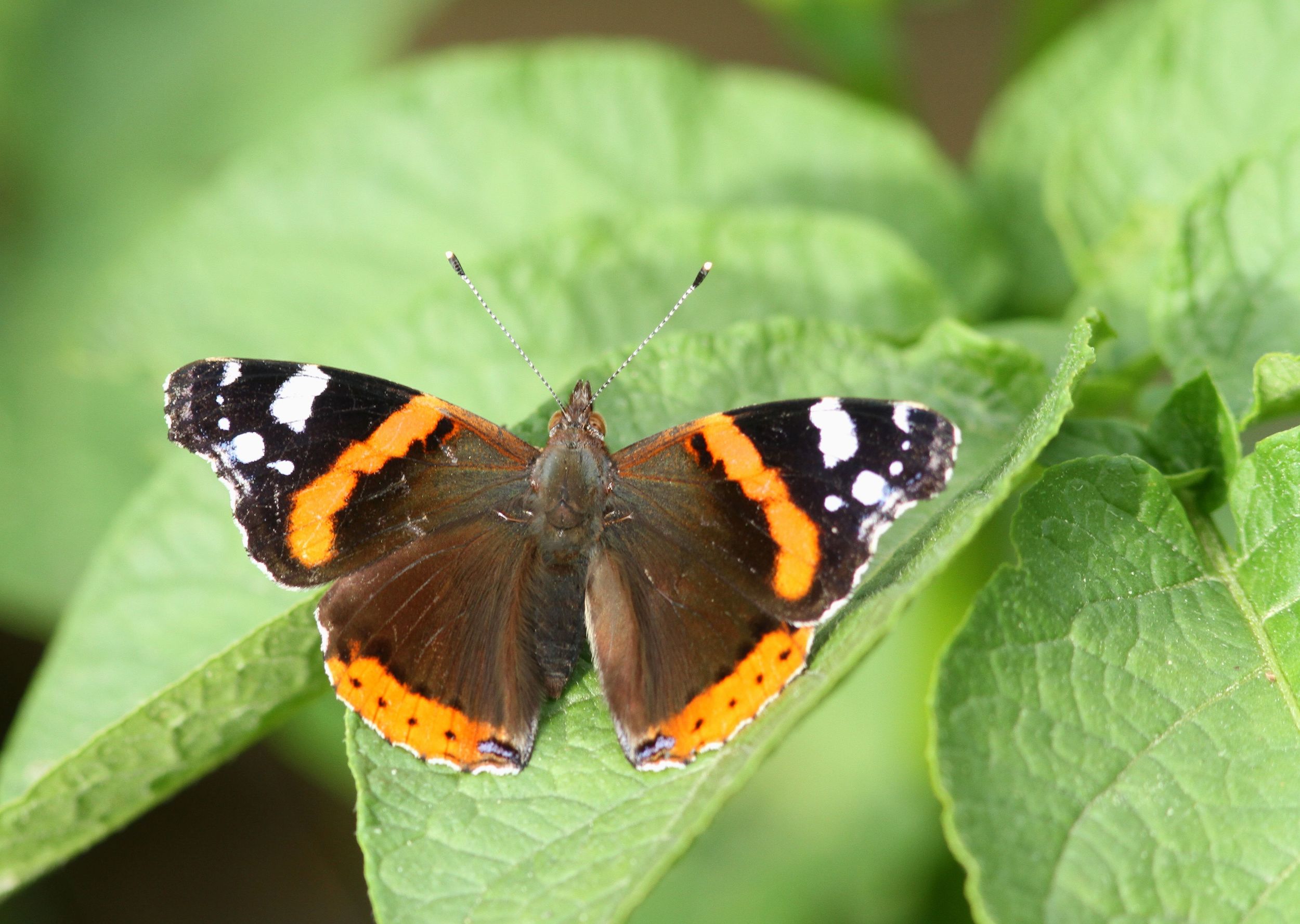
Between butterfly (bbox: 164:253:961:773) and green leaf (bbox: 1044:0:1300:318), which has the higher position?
green leaf (bbox: 1044:0:1300:318)

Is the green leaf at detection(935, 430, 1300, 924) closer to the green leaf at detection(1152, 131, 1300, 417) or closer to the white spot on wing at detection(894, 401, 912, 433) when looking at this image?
the white spot on wing at detection(894, 401, 912, 433)

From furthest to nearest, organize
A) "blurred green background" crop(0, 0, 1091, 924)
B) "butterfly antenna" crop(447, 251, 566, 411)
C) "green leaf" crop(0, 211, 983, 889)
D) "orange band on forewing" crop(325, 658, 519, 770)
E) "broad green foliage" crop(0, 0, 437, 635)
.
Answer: "broad green foliage" crop(0, 0, 437, 635), "blurred green background" crop(0, 0, 1091, 924), "green leaf" crop(0, 211, 983, 889), "butterfly antenna" crop(447, 251, 566, 411), "orange band on forewing" crop(325, 658, 519, 770)

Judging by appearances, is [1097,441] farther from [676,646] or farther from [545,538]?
[545,538]

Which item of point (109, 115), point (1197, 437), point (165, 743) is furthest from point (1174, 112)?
point (109, 115)

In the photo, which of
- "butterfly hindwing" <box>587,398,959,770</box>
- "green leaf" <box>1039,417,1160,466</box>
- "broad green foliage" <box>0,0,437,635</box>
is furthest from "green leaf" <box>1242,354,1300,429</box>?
"broad green foliage" <box>0,0,437,635</box>

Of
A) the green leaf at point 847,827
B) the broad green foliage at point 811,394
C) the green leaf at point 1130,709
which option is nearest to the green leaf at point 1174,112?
the broad green foliage at point 811,394

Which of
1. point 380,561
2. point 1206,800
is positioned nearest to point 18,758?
point 380,561

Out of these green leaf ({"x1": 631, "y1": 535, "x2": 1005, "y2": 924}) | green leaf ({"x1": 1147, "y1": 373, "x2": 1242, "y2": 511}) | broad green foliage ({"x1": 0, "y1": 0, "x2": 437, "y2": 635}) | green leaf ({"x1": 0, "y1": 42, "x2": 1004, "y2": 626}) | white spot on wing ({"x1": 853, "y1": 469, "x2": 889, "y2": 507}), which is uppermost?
broad green foliage ({"x1": 0, "y1": 0, "x2": 437, "y2": 635})
